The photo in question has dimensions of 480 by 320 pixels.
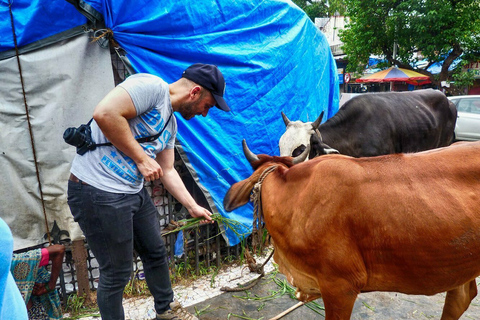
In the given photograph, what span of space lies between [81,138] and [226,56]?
207 cm

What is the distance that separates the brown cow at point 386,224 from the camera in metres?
1.86

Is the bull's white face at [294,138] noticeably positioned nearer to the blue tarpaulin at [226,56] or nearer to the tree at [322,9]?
the blue tarpaulin at [226,56]

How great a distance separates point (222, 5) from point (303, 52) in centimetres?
154

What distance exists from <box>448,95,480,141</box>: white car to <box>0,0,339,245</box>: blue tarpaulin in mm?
7452

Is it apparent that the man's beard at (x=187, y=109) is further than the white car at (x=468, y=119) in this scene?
No

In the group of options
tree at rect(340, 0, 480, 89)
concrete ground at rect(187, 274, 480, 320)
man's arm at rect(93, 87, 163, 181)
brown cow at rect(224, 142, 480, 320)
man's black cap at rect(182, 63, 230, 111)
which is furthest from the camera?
tree at rect(340, 0, 480, 89)

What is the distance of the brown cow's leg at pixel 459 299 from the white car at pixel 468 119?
30.4 ft

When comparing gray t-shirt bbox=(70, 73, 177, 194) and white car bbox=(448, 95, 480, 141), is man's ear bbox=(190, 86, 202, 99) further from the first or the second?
white car bbox=(448, 95, 480, 141)

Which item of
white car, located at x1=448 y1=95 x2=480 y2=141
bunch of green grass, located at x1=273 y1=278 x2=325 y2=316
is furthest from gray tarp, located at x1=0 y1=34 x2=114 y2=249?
white car, located at x1=448 y1=95 x2=480 y2=141

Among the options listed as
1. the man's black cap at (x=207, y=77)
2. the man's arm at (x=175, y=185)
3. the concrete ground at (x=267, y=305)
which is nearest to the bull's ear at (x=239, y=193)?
the man's arm at (x=175, y=185)

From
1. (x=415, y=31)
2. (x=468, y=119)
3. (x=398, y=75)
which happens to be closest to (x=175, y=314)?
(x=468, y=119)

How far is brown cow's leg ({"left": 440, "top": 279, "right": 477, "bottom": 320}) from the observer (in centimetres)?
254

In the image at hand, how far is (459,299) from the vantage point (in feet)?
8.33

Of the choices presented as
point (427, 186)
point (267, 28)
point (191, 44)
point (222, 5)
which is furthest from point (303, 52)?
point (427, 186)
